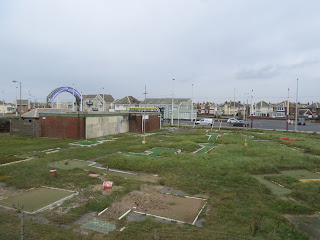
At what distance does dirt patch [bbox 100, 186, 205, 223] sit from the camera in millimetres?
8148

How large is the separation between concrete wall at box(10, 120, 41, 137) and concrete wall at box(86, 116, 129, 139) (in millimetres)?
6618

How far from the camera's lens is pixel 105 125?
3123 centimetres

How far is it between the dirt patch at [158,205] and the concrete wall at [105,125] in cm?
1937

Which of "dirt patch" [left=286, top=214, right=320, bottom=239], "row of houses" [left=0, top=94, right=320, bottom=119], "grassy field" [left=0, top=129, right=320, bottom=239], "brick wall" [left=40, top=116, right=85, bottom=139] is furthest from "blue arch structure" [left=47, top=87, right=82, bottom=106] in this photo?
"dirt patch" [left=286, top=214, right=320, bottom=239]

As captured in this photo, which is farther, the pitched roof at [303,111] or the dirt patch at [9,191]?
the pitched roof at [303,111]

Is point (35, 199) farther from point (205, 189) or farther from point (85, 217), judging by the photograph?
point (205, 189)

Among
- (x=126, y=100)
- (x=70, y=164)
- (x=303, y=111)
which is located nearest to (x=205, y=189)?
(x=70, y=164)

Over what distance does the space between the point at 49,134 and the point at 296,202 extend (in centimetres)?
2729

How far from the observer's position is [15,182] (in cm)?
1145

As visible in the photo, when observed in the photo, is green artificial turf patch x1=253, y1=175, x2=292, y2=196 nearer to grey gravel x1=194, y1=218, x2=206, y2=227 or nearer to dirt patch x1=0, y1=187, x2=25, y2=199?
grey gravel x1=194, y1=218, x2=206, y2=227

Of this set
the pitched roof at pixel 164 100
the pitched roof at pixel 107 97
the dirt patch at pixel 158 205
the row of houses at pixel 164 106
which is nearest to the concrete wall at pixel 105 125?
the dirt patch at pixel 158 205

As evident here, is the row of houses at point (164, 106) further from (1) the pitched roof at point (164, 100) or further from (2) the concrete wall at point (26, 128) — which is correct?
(2) the concrete wall at point (26, 128)

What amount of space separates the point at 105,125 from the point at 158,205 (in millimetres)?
23552

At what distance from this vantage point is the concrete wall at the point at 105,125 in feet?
92.5
